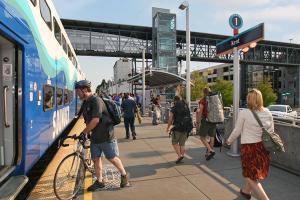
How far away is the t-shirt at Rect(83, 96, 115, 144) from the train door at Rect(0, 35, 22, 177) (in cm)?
129

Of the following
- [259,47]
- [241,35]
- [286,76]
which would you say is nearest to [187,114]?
[241,35]

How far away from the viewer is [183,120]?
7.88 meters

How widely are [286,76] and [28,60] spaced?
293 feet

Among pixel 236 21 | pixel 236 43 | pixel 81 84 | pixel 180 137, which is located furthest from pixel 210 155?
pixel 81 84

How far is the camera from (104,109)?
5.66m

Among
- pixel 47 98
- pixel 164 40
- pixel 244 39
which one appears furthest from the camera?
pixel 164 40

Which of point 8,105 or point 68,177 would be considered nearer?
point 8,105

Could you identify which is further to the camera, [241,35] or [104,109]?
[241,35]

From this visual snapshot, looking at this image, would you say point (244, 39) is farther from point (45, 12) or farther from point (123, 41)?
point (123, 41)

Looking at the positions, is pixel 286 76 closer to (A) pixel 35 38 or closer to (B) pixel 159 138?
(B) pixel 159 138

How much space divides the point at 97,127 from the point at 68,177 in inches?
36.6

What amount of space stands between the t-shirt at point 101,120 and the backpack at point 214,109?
333 centimetres

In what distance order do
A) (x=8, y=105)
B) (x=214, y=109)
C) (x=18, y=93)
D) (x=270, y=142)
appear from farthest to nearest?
(x=214, y=109), (x=270, y=142), (x=18, y=93), (x=8, y=105)

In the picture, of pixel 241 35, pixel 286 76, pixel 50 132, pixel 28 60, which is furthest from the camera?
pixel 286 76
